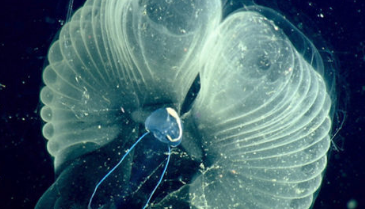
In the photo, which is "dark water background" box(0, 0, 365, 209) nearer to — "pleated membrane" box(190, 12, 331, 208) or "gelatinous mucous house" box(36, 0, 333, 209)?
"gelatinous mucous house" box(36, 0, 333, 209)

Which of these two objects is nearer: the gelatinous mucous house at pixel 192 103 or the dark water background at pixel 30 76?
the gelatinous mucous house at pixel 192 103

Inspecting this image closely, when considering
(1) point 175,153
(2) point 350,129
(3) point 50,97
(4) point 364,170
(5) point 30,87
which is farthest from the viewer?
(4) point 364,170

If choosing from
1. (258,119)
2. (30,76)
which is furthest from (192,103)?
(30,76)

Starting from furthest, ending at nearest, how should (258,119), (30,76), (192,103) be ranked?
(30,76) < (192,103) < (258,119)

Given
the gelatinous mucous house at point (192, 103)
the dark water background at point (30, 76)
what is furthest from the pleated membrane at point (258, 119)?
the dark water background at point (30, 76)

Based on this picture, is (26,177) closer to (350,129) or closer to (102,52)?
(102,52)

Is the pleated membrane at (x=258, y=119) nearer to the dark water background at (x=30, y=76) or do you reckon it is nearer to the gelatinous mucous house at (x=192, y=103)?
the gelatinous mucous house at (x=192, y=103)

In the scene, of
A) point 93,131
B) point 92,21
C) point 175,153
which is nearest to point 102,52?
point 92,21

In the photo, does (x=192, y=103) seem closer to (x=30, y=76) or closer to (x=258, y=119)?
(x=258, y=119)

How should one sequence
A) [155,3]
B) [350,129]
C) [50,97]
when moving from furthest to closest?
[350,129]
[50,97]
[155,3]
